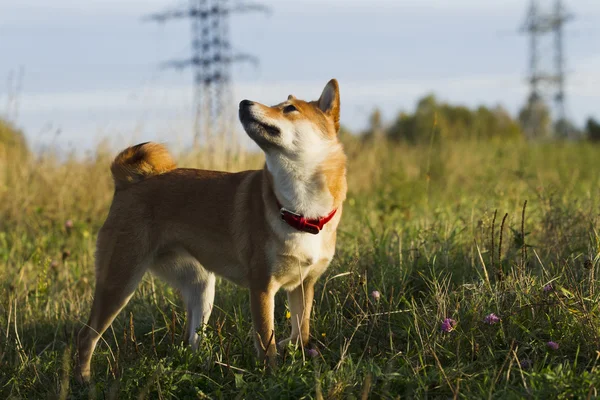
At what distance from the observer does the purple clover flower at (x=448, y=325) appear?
3.50 meters

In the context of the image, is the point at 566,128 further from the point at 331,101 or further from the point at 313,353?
the point at 313,353

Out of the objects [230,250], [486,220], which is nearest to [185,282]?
[230,250]

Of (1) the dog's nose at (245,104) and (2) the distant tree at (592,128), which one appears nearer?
(1) the dog's nose at (245,104)

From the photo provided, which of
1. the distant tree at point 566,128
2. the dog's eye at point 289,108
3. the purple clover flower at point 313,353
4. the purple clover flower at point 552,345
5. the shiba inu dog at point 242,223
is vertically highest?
the distant tree at point 566,128

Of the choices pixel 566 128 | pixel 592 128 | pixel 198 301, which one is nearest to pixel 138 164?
pixel 198 301

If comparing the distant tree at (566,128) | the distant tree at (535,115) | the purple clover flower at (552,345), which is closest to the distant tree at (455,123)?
the distant tree at (535,115)

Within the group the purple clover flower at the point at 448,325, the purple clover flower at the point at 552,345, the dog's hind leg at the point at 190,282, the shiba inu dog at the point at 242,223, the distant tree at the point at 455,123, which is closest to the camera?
the purple clover flower at the point at 552,345

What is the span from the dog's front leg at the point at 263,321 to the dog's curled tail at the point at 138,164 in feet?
3.65

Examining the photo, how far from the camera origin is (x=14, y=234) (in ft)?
22.8

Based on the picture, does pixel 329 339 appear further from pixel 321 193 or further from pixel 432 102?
pixel 432 102

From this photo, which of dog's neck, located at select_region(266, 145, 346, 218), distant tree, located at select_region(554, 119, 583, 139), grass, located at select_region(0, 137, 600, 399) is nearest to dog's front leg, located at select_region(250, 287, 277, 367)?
grass, located at select_region(0, 137, 600, 399)

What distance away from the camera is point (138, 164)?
4.36 meters

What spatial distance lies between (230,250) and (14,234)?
12.2 feet

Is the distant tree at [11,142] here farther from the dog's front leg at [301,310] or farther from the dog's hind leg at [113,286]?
the dog's front leg at [301,310]
